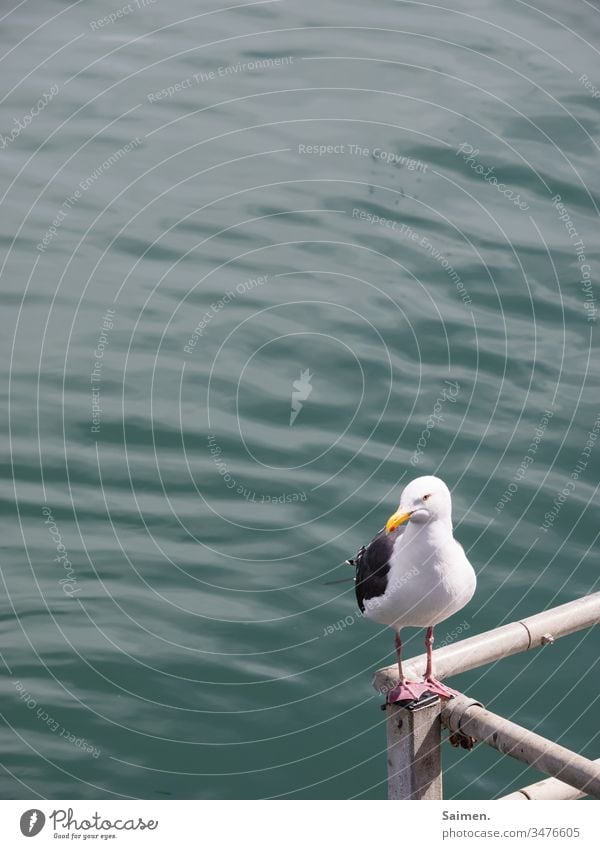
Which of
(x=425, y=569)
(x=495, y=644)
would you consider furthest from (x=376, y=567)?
(x=495, y=644)

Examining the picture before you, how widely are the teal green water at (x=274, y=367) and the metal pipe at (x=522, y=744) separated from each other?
12.1ft

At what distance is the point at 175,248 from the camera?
1500 centimetres

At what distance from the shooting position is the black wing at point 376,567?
6910 millimetres

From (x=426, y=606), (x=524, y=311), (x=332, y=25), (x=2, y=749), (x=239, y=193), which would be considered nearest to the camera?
(x=426, y=606)

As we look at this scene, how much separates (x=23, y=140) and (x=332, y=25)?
464 cm

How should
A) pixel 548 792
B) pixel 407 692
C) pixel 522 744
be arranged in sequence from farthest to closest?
pixel 548 792 → pixel 407 692 → pixel 522 744

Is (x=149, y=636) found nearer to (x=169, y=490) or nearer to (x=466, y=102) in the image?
(x=169, y=490)

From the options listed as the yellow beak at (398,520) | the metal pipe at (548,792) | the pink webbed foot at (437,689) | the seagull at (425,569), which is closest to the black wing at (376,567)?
the seagull at (425,569)

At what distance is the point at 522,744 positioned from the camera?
6.01 m

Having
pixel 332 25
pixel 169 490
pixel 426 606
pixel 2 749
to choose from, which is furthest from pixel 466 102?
pixel 426 606

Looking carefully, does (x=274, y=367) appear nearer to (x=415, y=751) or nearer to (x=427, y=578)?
(x=427, y=578)

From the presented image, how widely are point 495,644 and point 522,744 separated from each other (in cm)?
72

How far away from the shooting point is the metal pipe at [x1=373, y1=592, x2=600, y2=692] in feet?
21.8

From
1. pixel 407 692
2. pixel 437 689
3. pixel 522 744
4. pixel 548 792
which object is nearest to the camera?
pixel 522 744
